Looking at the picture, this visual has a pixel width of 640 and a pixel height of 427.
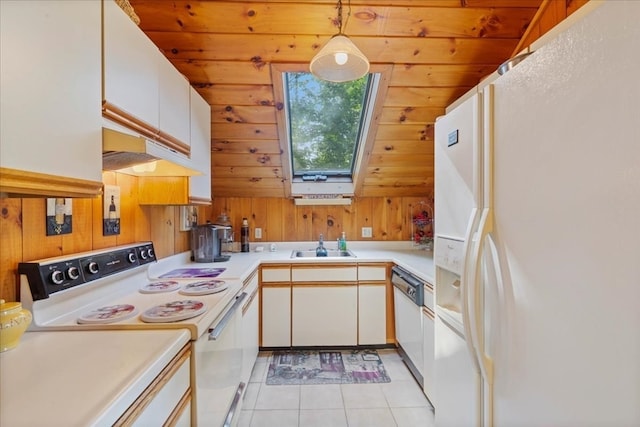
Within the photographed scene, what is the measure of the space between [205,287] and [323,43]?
159cm

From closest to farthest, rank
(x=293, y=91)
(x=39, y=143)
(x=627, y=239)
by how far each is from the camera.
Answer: (x=627, y=239)
(x=39, y=143)
(x=293, y=91)

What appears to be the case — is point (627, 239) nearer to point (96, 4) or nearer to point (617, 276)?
point (617, 276)

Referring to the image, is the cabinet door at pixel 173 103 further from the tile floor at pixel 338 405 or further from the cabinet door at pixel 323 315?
the tile floor at pixel 338 405

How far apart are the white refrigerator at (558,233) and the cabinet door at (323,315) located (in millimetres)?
1468

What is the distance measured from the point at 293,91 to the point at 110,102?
161cm

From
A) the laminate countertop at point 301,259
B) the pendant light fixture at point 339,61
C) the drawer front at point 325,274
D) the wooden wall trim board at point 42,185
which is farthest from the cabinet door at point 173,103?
the drawer front at point 325,274

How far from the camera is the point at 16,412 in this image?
595 mm

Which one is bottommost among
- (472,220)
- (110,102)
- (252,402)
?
(252,402)

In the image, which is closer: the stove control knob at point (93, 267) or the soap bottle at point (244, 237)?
the stove control knob at point (93, 267)

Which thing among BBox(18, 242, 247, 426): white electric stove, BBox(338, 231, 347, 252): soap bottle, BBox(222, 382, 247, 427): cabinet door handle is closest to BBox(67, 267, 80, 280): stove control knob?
BBox(18, 242, 247, 426): white electric stove

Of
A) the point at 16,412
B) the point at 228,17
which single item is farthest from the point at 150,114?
the point at 16,412

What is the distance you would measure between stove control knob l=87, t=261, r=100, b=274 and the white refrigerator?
144 cm

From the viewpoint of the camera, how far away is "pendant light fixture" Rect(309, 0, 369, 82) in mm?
1398

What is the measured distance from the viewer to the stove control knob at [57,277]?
106 centimetres
